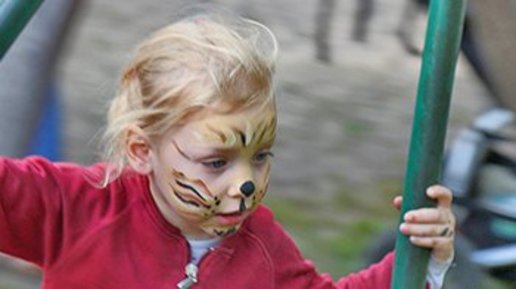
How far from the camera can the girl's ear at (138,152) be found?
1.87 metres

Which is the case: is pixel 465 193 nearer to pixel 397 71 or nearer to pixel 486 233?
pixel 486 233

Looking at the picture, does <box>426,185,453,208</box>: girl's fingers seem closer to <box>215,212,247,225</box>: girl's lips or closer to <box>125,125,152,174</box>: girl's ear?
<box>215,212,247,225</box>: girl's lips

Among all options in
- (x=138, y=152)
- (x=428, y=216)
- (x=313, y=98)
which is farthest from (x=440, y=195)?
(x=313, y=98)

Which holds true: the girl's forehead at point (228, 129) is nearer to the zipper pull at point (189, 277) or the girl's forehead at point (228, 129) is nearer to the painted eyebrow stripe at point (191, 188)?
the painted eyebrow stripe at point (191, 188)

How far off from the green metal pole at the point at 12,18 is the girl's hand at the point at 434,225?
1.77 ft

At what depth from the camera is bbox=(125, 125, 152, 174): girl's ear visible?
187cm

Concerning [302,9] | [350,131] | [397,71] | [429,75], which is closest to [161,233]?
[429,75]

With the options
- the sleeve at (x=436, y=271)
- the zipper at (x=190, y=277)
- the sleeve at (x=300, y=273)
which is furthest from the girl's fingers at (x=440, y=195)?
the zipper at (x=190, y=277)

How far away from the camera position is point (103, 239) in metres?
1.84

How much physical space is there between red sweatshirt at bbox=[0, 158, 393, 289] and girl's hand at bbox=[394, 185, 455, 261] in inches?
9.6

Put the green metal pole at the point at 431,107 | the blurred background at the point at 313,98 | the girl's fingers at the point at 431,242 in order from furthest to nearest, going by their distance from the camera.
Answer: the blurred background at the point at 313,98 < the girl's fingers at the point at 431,242 < the green metal pole at the point at 431,107

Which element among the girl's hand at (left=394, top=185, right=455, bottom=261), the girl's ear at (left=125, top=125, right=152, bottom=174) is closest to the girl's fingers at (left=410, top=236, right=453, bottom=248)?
the girl's hand at (left=394, top=185, right=455, bottom=261)

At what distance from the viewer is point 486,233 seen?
14.6ft

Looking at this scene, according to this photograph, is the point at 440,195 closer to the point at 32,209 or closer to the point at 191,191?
the point at 191,191
